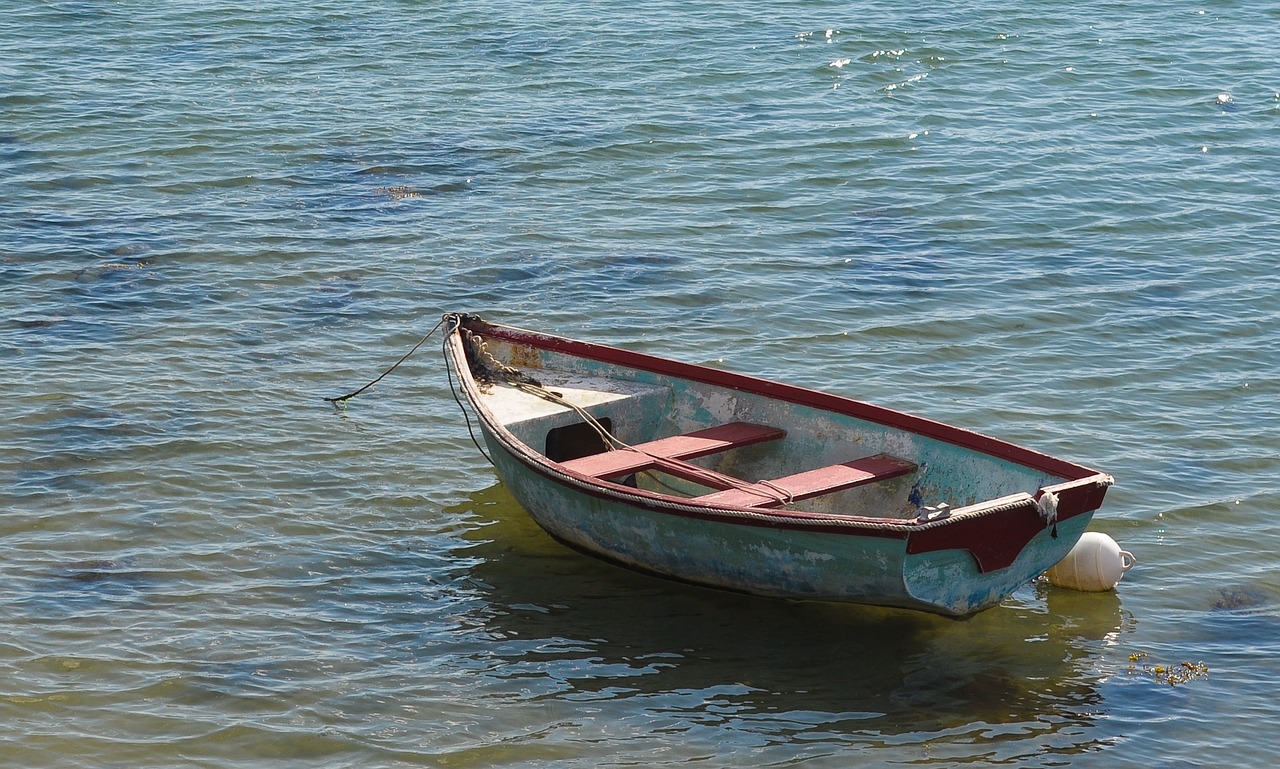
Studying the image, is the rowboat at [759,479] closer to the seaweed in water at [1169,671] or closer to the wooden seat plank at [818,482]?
the wooden seat plank at [818,482]

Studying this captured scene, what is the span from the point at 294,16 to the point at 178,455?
1589 centimetres

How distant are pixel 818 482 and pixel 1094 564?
5.90 ft

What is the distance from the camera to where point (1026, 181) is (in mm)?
17297

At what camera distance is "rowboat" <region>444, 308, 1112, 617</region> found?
8.09 m

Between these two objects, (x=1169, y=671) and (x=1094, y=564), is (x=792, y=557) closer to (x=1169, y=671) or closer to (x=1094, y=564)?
(x=1094, y=564)

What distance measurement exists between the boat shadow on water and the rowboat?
273 millimetres

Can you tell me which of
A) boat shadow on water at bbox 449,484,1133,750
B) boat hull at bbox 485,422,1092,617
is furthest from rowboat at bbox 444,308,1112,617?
boat shadow on water at bbox 449,484,1133,750

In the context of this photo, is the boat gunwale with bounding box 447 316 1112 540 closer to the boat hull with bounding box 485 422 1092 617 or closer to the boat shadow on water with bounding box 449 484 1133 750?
the boat hull with bounding box 485 422 1092 617

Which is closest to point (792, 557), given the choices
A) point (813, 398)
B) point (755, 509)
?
point (755, 509)

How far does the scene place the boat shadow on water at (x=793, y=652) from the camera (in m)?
8.01

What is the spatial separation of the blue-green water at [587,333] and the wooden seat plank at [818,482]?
0.72m

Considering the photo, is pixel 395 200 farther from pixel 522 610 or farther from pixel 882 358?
pixel 522 610

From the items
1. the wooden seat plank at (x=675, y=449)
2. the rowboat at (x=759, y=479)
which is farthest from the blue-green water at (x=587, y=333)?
the wooden seat plank at (x=675, y=449)

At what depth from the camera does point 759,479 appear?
1020cm
